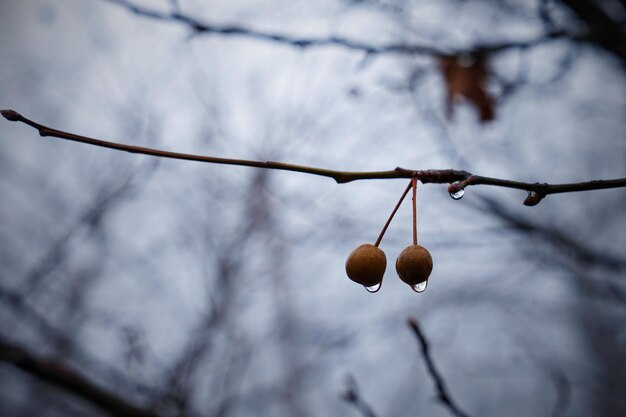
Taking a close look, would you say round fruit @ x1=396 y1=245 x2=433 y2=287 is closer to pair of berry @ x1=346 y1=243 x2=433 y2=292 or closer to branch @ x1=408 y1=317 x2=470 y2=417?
pair of berry @ x1=346 y1=243 x2=433 y2=292

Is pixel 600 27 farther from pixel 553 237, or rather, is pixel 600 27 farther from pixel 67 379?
pixel 67 379

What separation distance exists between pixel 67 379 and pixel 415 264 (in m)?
1.67

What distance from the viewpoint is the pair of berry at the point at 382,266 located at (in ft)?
3.39

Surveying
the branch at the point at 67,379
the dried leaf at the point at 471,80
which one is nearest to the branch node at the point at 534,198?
the branch at the point at 67,379

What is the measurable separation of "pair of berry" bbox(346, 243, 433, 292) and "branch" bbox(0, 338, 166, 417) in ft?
4.88

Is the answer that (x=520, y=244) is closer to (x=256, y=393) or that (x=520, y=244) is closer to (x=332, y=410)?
(x=256, y=393)

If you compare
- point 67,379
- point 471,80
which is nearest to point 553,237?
point 471,80

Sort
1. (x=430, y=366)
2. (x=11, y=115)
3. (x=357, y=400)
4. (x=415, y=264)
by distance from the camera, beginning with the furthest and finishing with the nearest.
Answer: (x=357, y=400), (x=430, y=366), (x=415, y=264), (x=11, y=115)

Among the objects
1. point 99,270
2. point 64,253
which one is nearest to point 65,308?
point 99,270

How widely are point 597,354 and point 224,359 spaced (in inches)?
274

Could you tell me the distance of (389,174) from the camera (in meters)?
0.82

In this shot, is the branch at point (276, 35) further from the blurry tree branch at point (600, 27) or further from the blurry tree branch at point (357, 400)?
the blurry tree branch at point (357, 400)

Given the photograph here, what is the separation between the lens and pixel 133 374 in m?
2.89

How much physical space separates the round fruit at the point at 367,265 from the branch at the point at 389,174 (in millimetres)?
242
